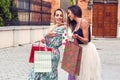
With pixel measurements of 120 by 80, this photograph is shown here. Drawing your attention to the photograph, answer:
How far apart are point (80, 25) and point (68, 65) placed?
0.68m

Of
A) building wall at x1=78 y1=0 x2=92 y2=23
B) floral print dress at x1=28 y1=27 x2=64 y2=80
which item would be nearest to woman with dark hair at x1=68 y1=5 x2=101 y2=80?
floral print dress at x1=28 y1=27 x2=64 y2=80

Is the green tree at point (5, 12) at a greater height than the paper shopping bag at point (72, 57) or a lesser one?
greater

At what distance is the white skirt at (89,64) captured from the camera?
6.98 meters

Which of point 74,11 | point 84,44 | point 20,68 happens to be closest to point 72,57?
point 84,44

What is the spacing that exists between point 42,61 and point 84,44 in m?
0.76

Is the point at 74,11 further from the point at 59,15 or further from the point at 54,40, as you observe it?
the point at 54,40

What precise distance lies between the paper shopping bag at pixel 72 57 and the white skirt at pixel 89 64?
0.14 metres

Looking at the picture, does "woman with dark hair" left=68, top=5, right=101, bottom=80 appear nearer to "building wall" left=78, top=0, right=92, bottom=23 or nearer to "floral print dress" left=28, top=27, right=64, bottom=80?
"floral print dress" left=28, top=27, right=64, bottom=80

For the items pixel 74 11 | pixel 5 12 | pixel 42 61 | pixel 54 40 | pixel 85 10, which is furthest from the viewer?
pixel 85 10

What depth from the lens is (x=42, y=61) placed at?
7.11 m

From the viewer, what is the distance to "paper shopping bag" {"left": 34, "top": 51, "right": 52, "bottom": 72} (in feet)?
23.2

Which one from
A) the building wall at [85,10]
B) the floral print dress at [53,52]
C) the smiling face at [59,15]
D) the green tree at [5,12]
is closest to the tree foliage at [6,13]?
Result: the green tree at [5,12]

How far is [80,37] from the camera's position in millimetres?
6824

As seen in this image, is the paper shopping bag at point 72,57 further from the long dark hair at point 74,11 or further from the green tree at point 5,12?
the green tree at point 5,12
